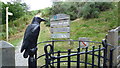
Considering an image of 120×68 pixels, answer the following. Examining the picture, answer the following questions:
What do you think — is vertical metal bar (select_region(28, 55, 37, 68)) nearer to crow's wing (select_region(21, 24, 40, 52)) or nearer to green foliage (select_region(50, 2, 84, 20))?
crow's wing (select_region(21, 24, 40, 52))

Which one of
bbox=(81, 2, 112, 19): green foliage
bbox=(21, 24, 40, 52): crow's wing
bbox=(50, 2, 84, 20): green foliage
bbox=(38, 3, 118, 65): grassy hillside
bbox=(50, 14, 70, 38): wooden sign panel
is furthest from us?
bbox=(50, 2, 84, 20): green foliage

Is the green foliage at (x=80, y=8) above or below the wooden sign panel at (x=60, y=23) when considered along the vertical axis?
above

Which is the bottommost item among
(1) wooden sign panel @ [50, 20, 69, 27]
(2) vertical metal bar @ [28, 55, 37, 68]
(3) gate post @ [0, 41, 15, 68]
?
(2) vertical metal bar @ [28, 55, 37, 68]

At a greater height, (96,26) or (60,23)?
(60,23)

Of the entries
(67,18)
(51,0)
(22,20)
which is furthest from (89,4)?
(22,20)

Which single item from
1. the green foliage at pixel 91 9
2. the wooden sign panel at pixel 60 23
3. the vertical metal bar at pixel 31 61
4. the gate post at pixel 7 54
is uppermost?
the green foliage at pixel 91 9

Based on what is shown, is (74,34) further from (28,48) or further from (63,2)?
(28,48)

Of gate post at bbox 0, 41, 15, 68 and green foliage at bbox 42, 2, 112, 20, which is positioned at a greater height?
green foliage at bbox 42, 2, 112, 20

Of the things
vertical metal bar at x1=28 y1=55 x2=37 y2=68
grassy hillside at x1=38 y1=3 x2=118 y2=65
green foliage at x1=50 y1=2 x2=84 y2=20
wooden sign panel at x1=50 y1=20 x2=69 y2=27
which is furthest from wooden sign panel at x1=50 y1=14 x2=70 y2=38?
vertical metal bar at x1=28 y1=55 x2=37 y2=68

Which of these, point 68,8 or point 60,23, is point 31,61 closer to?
point 60,23

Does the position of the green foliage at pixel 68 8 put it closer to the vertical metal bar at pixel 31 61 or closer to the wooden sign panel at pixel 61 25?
the wooden sign panel at pixel 61 25

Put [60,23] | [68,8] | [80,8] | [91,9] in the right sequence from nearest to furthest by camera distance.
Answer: [60,23] < [91,9] < [80,8] < [68,8]

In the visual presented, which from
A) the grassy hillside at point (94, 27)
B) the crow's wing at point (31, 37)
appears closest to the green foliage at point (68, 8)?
the grassy hillside at point (94, 27)

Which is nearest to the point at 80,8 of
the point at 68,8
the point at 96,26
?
the point at 68,8
